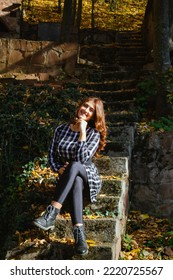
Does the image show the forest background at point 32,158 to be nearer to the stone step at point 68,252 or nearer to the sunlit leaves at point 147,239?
the sunlit leaves at point 147,239

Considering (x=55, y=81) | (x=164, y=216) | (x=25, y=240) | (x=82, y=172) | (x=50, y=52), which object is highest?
(x=50, y=52)

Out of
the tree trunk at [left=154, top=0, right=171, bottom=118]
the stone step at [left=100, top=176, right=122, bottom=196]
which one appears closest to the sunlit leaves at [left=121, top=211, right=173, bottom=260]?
the stone step at [left=100, top=176, right=122, bottom=196]

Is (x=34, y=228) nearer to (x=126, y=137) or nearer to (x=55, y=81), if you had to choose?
(x=126, y=137)

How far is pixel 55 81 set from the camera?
9391mm

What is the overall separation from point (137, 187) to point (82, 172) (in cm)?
240

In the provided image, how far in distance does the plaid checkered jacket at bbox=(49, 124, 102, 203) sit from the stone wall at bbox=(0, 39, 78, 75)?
5.36 metres

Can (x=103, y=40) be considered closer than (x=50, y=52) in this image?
No

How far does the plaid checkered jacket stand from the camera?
4.36m

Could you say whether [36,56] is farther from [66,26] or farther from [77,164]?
[77,164]

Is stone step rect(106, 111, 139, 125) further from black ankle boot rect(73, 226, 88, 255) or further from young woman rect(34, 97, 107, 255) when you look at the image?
black ankle boot rect(73, 226, 88, 255)

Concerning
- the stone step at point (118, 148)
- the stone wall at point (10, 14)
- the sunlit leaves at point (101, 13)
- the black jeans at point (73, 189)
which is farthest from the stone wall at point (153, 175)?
the sunlit leaves at point (101, 13)

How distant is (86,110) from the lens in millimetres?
4547
